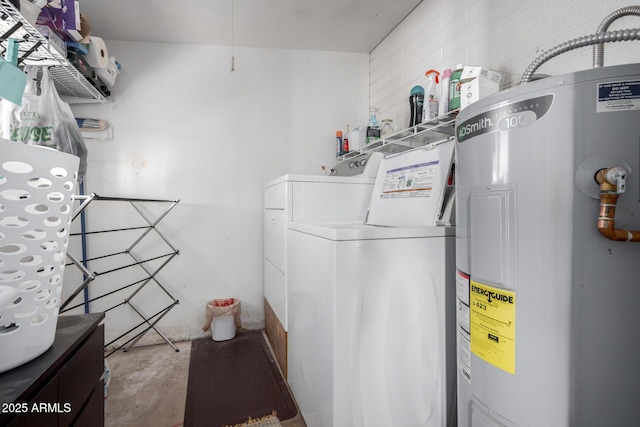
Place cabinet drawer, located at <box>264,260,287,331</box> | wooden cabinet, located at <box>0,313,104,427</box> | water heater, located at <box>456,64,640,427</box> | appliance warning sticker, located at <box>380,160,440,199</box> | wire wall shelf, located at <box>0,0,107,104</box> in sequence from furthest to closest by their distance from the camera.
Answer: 1. cabinet drawer, located at <box>264,260,287,331</box>
2. appliance warning sticker, located at <box>380,160,440,199</box>
3. wire wall shelf, located at <box>0,0,107,104</box>
4. water heater, located at <box>456,64,640,427</box>
5. wooden cabinet, located at <box>0,313,104,427</box>

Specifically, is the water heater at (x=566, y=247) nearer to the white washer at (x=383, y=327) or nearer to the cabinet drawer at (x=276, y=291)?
the white washer at (x=383, y=327)

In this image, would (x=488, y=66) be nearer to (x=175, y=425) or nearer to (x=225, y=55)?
(x=225, y=55)

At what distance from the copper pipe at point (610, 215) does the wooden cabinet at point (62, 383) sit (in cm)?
108

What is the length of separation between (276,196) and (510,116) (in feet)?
4.90

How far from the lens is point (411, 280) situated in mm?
1113

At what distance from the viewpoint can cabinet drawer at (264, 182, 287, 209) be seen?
1.79m

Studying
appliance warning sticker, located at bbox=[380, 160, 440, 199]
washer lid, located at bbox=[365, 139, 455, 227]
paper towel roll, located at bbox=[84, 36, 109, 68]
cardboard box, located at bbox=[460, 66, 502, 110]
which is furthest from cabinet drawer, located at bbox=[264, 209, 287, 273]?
paper towel roll, located at bbox=[84, 36, 109, 68]

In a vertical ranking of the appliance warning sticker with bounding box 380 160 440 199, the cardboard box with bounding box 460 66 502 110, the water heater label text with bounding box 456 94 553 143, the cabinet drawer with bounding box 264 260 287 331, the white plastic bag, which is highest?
the cardboard box with bounding box 460 66 502 110

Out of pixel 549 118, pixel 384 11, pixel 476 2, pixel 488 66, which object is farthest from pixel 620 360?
pixel 384 11

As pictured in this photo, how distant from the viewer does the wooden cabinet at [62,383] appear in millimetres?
486

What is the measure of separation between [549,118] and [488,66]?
1072 mm

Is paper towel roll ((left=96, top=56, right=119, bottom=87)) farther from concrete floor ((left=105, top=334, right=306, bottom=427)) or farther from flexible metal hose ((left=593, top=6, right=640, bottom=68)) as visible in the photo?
flexible metal hose ((left=593, top=6, right=640, bottom=68))

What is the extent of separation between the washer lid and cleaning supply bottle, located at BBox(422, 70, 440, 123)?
24 centimetres

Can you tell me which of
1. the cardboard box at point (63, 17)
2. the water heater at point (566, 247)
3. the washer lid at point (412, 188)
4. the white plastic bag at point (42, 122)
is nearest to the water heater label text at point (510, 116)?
the water heater at point (566, 247)
